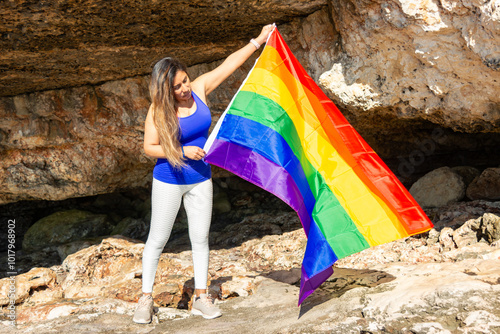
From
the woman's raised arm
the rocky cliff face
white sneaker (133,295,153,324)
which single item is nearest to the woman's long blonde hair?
the woman's raised arm

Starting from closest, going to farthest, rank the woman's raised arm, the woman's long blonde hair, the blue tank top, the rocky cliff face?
the woman's long blonde hair → the blue tank top → the woman's raised arm → the rocky cliff face

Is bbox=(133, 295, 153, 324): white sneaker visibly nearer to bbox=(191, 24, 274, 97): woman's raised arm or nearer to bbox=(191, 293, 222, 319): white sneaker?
bbox=(191, 293, 222, 319): white sneaker

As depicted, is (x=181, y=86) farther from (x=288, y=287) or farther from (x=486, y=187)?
(x=486, y=187)

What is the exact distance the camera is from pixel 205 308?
2840mm

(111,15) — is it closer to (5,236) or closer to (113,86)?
(113,86)

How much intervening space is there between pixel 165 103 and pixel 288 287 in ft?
5.32

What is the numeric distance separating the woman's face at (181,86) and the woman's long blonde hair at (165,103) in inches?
0.9

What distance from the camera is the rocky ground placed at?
2318 mm

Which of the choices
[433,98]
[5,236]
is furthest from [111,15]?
[5,236]

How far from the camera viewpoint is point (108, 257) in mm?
4098

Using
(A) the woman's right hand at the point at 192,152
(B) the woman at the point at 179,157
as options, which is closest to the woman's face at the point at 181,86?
(B) the woman at the point at 179,157

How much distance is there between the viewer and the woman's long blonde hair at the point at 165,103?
249 cm

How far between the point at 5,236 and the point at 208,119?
16.5ft

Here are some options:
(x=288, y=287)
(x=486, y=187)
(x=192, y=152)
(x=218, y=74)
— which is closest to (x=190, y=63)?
(x=218, y=74)
